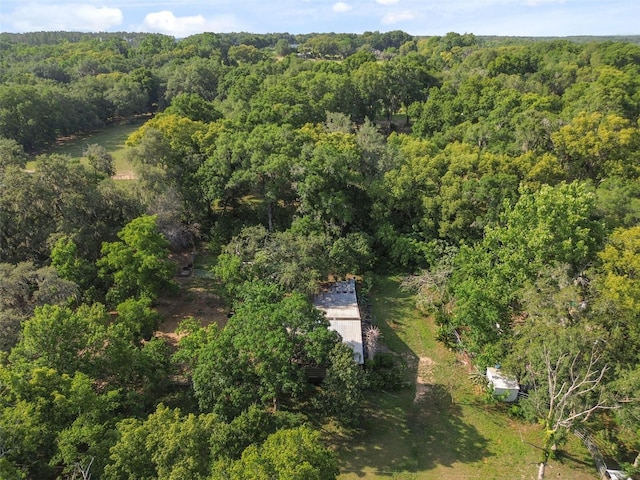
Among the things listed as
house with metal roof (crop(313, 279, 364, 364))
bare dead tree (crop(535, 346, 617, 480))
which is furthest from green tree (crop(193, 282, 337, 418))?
bare dead tree (crop(535, 346, 617, 480))

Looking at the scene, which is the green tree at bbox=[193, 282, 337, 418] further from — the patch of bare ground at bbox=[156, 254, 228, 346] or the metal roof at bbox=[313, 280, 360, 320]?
the patch of bare ground at bbox=[156, 254, 228, 346]

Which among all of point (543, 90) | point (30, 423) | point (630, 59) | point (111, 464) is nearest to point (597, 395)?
point (111, 464)

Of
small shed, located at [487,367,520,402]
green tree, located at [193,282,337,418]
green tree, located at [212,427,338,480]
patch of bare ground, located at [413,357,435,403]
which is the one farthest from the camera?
patch of bare ground, located at [413,357,435,403]

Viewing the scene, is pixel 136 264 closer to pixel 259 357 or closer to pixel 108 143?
pixel 259 357

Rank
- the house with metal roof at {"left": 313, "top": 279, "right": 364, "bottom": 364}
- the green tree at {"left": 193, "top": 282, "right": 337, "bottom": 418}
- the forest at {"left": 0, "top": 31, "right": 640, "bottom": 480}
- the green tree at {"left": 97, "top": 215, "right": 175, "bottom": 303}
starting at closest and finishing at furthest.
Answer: the forest at {"left": 0, "top": 31, "right": 640, "bottom": 480} → the green tree at {"left": 193, "top": 282, "right": 337, "bottom": 418} → the house with metal roof at {"left": 313, "top": 279, "right": 364, "bottom": 364} → the green tree at {"left": 97, "top": 215, "right": 175, "bottom": 303}

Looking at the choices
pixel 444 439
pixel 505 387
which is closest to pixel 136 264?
pixel 444 439

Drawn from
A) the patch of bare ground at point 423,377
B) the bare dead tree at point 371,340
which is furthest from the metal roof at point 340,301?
the patch of bare ground at point 423,377

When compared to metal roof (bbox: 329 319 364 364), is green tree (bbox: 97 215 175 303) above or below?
above
